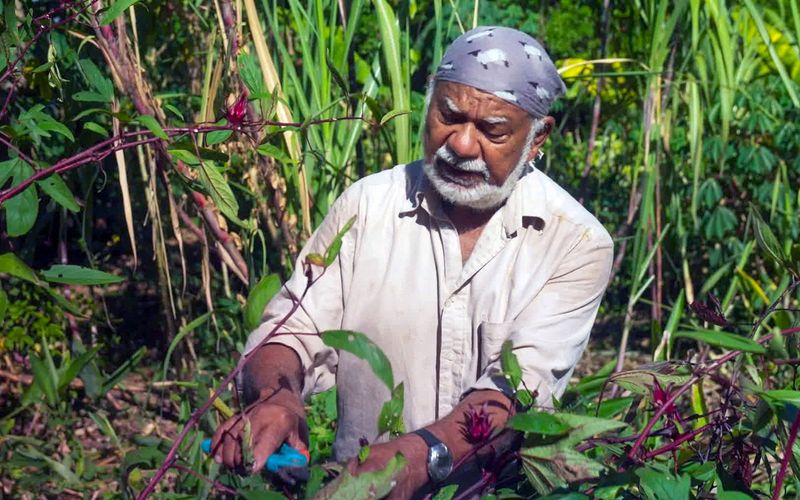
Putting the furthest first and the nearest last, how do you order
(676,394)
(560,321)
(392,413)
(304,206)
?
(304,206) < (560,321) < (676,394) < (392,413)

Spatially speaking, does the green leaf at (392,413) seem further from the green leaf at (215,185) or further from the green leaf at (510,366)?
the green leaf at (215,185)

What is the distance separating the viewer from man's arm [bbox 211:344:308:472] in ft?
5.03

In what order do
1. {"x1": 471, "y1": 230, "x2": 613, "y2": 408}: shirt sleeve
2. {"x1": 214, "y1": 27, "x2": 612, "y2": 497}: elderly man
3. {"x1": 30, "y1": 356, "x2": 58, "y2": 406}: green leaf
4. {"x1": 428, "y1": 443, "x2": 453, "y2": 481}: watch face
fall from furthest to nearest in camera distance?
{"x1": 214, "y1": 27, "x2": 612, "y2": 497}: elderly man < {"x1": 471, "y1": 230, "x2": 613, "y2": 408}: shirt sleeve < {"x1": 30, "y1": 356, "x2": 58, "y2": 406}: green leaf < {"x1": 428, "y1": 443, "x2": 453, "y2": 481}: watch face

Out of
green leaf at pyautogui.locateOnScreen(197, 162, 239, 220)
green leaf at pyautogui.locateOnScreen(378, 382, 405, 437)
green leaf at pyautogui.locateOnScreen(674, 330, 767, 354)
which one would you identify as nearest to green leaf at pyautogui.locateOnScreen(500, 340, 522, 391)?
green leaf at pyautogui.locateOnScreen(378, 382, 405, 437)

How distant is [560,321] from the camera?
84.9 inches

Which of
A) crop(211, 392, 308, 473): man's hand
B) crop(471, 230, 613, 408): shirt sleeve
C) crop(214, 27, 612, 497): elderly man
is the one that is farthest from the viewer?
crop(214, 27, 612, 497): elderly man

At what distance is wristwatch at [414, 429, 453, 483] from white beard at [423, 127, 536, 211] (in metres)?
0.65

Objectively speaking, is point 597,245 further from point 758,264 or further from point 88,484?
point 758,264

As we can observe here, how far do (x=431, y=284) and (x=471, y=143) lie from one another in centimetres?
31

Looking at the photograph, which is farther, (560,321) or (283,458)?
(560,321)

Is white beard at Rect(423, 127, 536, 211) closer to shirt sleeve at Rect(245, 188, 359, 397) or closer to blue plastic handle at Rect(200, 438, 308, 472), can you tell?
shirt sleeve at Rect(245, 188, 359, 397)

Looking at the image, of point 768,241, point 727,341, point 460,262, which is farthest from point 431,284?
point 727,341

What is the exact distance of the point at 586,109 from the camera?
560cm

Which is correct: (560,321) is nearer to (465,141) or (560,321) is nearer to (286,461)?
(465,141)
